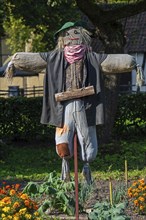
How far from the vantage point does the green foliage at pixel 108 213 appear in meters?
5.03

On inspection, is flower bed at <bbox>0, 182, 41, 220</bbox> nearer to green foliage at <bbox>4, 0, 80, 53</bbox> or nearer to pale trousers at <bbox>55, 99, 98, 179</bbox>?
pale trousers at <bbox>55, 99, 98, 179</bbox>

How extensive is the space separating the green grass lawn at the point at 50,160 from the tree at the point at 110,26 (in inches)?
33.5

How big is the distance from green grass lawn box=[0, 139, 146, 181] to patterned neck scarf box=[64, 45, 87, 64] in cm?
334

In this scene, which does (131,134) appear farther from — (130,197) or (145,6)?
(130,197)

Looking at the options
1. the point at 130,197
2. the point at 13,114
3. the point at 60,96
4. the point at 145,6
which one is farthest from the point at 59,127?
the point at 13,114

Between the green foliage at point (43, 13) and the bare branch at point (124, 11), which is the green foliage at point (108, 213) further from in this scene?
the green foliage at point (43, 13)

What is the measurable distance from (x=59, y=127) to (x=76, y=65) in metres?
0.66

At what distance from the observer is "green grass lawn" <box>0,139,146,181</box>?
925 centimetres

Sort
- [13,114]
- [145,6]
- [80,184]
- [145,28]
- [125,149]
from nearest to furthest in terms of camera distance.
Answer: [80,184]
[145,6]
[125,149]
[13,114]
[145,28]

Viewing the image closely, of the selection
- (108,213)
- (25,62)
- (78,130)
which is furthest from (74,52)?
(108,213)

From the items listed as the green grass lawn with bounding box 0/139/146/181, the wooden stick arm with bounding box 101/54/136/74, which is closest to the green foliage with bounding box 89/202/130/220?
the wooden stick arm with bounding box 101/54/136/74

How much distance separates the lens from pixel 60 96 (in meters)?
5.73

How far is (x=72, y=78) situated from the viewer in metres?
5.78

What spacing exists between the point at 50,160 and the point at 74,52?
5.29 meters
